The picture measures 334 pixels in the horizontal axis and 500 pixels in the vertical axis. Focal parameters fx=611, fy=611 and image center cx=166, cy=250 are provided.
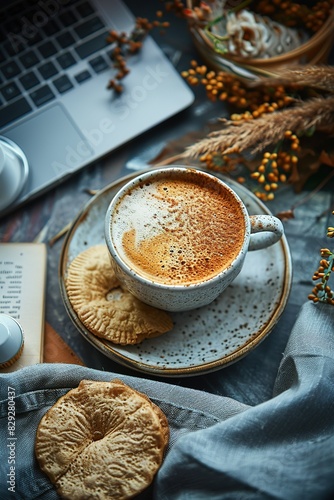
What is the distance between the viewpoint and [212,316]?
979mm

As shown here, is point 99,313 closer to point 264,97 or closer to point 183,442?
point 183,442

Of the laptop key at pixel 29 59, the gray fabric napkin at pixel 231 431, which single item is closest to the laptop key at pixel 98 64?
the laptop key at pixel 29 59

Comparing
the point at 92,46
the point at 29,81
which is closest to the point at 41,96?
the point at 29,81

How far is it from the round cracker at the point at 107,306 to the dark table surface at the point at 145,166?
0.09 meters

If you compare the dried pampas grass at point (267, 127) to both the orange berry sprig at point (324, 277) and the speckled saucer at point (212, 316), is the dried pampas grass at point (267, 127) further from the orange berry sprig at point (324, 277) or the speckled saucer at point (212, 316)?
the orange berry sprig at point (324, 277)

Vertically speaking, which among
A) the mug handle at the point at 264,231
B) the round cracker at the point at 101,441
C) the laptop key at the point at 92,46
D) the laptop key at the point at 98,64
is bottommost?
the round cracker at the point at 101,441

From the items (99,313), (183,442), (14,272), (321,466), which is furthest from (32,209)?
(321,466)

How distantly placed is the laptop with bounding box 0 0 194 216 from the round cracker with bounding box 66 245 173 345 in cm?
20

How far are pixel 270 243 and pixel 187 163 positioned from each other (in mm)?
251

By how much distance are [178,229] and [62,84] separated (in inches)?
15.8

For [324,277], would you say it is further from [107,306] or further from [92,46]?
[92,46]

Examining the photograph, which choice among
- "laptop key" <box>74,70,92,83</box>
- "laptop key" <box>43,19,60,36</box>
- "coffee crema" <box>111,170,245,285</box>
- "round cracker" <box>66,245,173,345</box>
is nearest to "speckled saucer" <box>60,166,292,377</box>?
"round cracker" <box>66,245,173,345</box>

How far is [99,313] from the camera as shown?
3.05 feet

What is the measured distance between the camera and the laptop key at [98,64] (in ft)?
3.70
